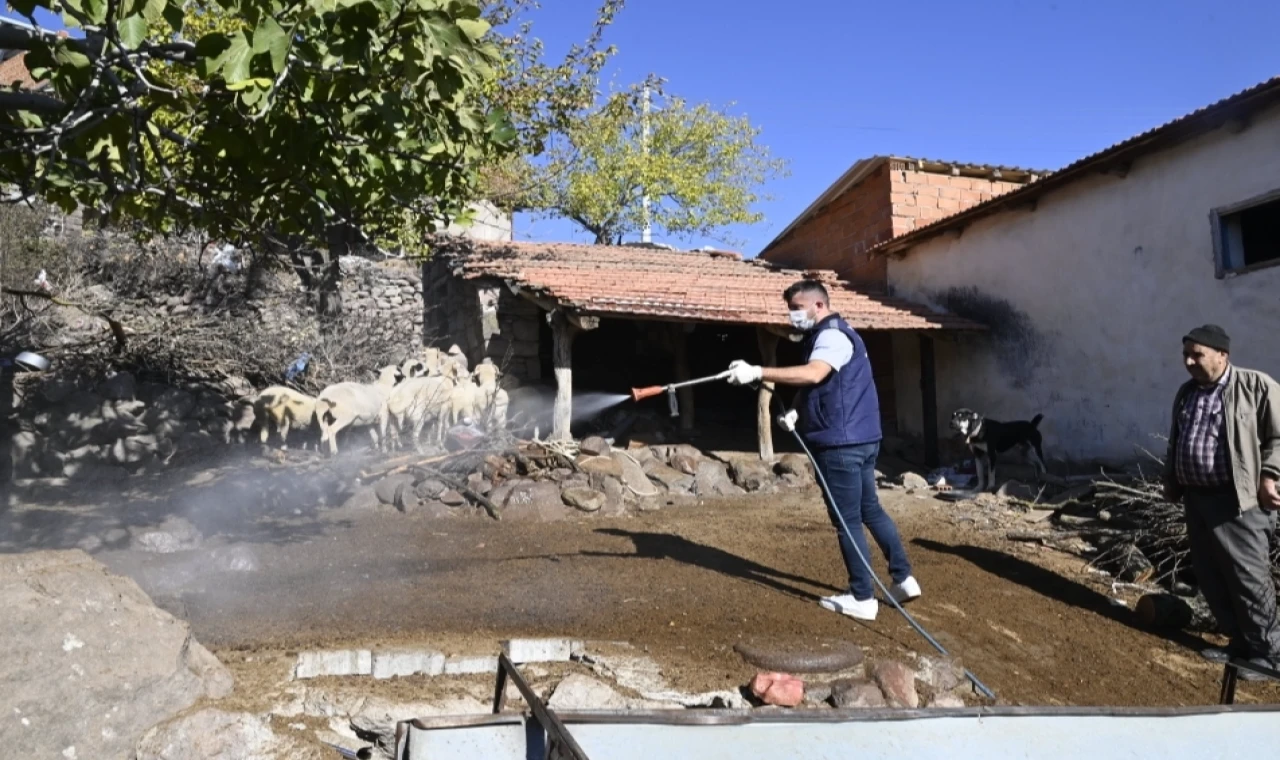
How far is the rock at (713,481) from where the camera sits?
422 inches

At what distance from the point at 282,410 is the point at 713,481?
528 centimetres

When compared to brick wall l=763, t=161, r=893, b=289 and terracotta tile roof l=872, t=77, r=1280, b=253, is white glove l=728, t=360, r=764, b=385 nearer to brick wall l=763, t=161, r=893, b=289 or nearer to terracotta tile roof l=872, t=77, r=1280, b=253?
terracotta tile roof l=872, t=77, r=1280, b=253

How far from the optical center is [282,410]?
9984 mm

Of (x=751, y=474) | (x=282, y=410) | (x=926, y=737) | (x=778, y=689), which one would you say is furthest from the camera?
(x=751, y=474)

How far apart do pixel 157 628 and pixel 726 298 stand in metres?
9.70

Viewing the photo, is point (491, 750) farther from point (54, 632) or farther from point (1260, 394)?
point (1260, 394)

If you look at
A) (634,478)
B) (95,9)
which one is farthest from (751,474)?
(95,9)

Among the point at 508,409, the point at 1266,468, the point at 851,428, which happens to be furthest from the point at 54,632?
the point at 508,409

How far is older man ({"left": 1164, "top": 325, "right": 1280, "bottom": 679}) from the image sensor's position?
4.63m

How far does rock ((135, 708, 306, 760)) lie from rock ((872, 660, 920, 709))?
2542mm

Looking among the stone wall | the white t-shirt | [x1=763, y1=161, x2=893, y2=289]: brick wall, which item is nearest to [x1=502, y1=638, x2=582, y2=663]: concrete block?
the white t-shirt

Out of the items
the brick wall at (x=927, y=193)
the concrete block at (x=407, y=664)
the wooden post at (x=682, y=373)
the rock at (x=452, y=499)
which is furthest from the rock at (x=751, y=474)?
→ the concrete block at (x=407, y=664)

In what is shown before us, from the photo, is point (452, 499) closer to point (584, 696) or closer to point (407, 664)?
point (407, 664)

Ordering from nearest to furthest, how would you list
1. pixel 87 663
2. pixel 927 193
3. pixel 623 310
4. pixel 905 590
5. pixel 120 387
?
1. pixel 87 663
2. pixel 905 590
3. pixel 120 387
4. pixel 623 310
5. pixel 927 193
